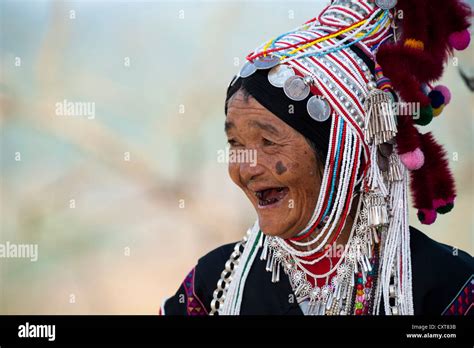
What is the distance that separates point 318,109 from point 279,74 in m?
0.19

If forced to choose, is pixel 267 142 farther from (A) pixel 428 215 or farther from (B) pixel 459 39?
(B) pixel 459 39

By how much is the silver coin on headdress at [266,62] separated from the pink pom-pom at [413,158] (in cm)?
56

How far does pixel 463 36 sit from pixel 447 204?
2.06ft

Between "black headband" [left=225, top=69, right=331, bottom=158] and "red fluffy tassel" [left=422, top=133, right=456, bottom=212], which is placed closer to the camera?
"black headband" [left=225, top=69, right=331, bottom=158]

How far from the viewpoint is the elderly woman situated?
2.92 metres

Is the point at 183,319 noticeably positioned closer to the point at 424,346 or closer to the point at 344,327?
the point at 344,327

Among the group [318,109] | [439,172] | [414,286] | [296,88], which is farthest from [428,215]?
[296,88]

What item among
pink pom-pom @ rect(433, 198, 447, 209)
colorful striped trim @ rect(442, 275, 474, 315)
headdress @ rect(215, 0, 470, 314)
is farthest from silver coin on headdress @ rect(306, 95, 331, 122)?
colorful striped trim @ rect(442, 275, 474, 315)

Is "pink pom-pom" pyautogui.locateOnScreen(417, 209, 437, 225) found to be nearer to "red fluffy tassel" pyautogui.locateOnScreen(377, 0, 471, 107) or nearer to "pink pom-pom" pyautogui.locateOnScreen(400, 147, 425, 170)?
"pink pom-pom" pyautogui.locateOnScreen(400, 147, 425, 170)

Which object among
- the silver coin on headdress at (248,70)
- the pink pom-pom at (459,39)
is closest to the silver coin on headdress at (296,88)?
the silver coin on headdress at (248,70)

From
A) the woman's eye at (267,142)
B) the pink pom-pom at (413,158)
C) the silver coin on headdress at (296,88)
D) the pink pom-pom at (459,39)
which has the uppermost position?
the pink pom-pom at (459,39)

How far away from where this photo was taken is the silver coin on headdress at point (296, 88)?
2.91 m

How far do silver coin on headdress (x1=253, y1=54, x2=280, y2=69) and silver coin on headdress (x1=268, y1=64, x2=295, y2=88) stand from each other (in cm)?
2

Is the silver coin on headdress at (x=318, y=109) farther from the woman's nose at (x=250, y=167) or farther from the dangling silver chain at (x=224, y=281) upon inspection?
the dangling silver chain at (x=224, y=281)
